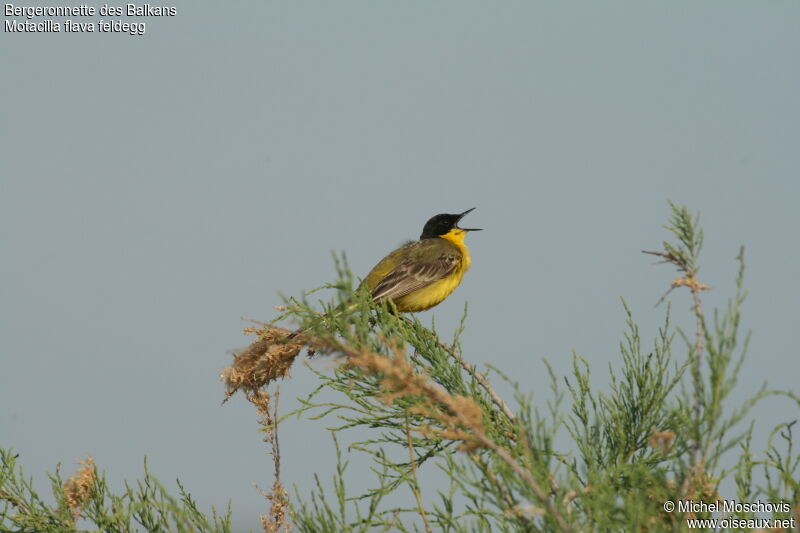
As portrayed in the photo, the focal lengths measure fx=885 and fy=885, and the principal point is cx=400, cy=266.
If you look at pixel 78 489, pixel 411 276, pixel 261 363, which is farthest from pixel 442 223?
pixel 78 489

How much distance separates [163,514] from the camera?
18.4 ft

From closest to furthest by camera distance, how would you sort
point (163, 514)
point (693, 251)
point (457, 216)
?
1. point (693, 251)
2. point (163, 514)
3. point (457, 216)

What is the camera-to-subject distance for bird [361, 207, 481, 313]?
35.2 feet

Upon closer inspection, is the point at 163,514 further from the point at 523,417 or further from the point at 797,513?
the point at 797,513

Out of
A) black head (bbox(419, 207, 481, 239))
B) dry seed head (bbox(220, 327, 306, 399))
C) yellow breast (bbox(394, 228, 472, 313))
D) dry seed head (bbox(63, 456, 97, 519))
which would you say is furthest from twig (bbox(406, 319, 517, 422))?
black head (bbox(419, 207, 481, 239))

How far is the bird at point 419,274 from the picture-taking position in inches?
422

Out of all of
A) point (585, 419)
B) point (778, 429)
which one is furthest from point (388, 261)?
point (778, 429)

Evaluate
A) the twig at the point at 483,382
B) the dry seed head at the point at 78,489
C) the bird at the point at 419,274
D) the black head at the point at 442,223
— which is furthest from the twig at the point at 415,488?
the black head at the point at 442,223

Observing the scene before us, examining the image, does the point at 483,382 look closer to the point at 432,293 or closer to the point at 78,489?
the point at 78,489

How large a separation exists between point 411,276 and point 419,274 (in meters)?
0.16

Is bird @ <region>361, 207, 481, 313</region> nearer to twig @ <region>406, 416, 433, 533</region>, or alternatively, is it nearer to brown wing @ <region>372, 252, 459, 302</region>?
brown wing @ <region>372, 252, 459, 302</region>

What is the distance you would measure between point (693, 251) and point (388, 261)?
710 cm

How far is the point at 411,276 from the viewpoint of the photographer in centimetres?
1089

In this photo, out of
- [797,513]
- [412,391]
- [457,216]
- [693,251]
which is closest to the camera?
[412,391]
